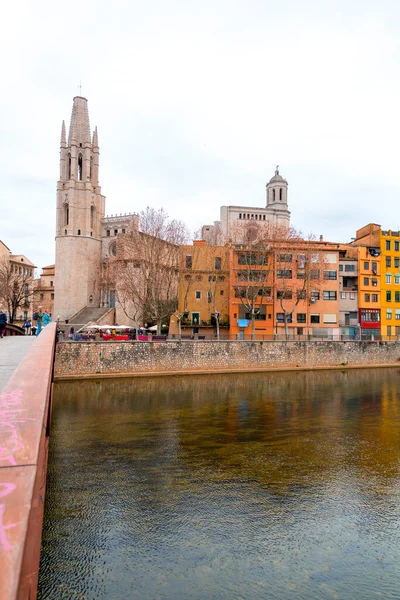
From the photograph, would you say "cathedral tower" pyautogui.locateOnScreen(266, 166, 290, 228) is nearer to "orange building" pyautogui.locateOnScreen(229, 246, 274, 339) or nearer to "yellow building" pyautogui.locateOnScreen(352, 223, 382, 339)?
"yellow building" pyautogui.locateOnScreen(352, 223, 382, 339)

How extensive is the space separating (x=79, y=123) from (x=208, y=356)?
4769 cm

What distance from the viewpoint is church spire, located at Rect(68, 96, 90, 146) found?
231 ft

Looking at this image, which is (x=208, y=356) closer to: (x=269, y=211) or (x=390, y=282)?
(x=390, y=282)

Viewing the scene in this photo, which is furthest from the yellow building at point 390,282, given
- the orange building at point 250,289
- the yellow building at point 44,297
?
the yellow building at point 44,297

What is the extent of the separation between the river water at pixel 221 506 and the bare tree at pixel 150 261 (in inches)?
960

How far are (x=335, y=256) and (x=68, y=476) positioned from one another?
1751 inches

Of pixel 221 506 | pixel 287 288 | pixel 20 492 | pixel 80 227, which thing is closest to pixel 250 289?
pixel 287 288

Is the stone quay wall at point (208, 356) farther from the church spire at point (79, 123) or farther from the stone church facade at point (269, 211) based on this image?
the stone church facade at point (269, 211)

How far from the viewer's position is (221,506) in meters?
11.9

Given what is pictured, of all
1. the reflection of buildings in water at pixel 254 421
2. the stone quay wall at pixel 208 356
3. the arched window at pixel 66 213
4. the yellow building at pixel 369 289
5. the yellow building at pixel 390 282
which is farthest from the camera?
the arched window at pixel 66 213

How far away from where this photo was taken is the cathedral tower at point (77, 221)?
68312 millimetres

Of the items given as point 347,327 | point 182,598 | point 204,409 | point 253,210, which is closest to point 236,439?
point 204,409

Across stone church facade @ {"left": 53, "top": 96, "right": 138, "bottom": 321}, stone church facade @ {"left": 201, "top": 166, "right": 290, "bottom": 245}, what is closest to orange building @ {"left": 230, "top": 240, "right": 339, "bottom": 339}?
stone church facade @ {"left": 53, "top": 96, "right": 138, "bottom": 321}

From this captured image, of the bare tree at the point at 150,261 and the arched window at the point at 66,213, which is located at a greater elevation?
the arched window at the point at 66,213
